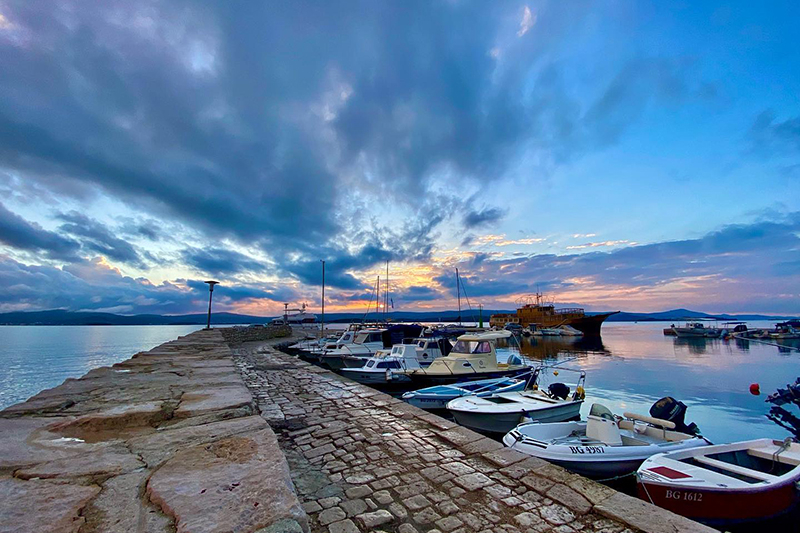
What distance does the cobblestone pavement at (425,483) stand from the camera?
2.92 m

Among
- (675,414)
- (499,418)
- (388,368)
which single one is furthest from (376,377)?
(675,414)

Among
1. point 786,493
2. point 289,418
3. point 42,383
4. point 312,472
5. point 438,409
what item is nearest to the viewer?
point 312,472

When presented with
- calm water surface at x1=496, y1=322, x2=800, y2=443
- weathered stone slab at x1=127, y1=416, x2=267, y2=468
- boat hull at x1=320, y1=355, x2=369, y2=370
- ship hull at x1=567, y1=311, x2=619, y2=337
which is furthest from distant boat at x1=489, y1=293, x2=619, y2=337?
weathered stone slab at x1=127, y1=416, x2=267, y2=468

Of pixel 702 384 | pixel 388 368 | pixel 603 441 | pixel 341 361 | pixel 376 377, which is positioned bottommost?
pixel 702 384

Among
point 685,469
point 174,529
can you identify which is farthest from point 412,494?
point 685,469

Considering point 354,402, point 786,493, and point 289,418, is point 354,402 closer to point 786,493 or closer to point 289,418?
point 289,418

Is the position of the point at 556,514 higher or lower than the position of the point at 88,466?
lower

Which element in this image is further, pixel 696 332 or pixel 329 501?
pixel 696 332

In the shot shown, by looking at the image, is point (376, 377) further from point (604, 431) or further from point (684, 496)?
point (684, 496)

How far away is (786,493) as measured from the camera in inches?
207

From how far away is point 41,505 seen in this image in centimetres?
210

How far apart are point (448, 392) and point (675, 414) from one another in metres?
5.62

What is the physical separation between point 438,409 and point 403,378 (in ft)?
10.7

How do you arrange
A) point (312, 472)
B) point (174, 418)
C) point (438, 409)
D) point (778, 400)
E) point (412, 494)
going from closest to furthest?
1. point (412, 494)
2. point (312, 472)
3. point (174, 418)
4. point (778, 400)
5. point (438, 409)
